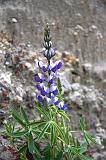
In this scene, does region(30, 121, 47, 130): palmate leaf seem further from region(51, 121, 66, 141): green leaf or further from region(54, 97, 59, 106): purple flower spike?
region(54, 97, 59, 106): purple flower spike

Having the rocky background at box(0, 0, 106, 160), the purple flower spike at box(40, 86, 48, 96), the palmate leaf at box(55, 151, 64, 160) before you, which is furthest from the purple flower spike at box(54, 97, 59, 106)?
the rocky background at box(0, 0, 106, 160)

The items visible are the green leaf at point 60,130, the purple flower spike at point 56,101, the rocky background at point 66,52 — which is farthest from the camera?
the rocky background at point 66,52

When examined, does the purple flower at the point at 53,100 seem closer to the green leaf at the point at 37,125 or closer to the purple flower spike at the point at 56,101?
the purple flower spike at the point at 56,101

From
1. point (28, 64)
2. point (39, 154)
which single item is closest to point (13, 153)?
point (39, 154)

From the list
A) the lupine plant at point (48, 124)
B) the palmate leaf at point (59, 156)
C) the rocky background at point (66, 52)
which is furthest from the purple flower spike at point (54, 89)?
the rocky background at point (66, 52)

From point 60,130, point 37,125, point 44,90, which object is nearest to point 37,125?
point 37,125

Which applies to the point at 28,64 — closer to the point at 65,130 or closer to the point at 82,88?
the point at 82,88
